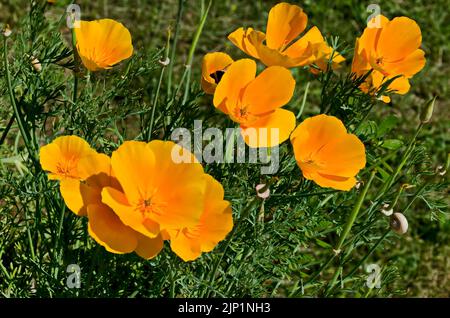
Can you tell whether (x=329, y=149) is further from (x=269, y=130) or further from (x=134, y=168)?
(x=134, y=168)

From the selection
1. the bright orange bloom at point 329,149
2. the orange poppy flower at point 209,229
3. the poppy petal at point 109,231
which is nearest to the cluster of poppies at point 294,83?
the bright orange bloom at point 329,149

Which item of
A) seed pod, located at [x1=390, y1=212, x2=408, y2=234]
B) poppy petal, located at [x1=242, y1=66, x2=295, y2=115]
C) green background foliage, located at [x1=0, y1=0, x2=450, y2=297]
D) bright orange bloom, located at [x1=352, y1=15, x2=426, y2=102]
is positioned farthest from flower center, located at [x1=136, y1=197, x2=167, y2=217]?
bright orange bloom, located at [x1=352, y1=15, x2=426, y2=102]

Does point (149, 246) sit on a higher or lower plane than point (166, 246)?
higher

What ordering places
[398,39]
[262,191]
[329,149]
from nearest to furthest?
[262,191] → [329,149] → [398,39]

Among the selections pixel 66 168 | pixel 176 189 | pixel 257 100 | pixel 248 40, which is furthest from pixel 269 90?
pixel 66 168

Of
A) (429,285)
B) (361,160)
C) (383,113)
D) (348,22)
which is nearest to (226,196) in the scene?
(361,160)

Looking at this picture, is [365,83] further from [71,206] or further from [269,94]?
[71,206]

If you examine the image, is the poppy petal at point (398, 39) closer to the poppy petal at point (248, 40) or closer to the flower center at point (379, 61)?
the flower center at point (379, 61)
